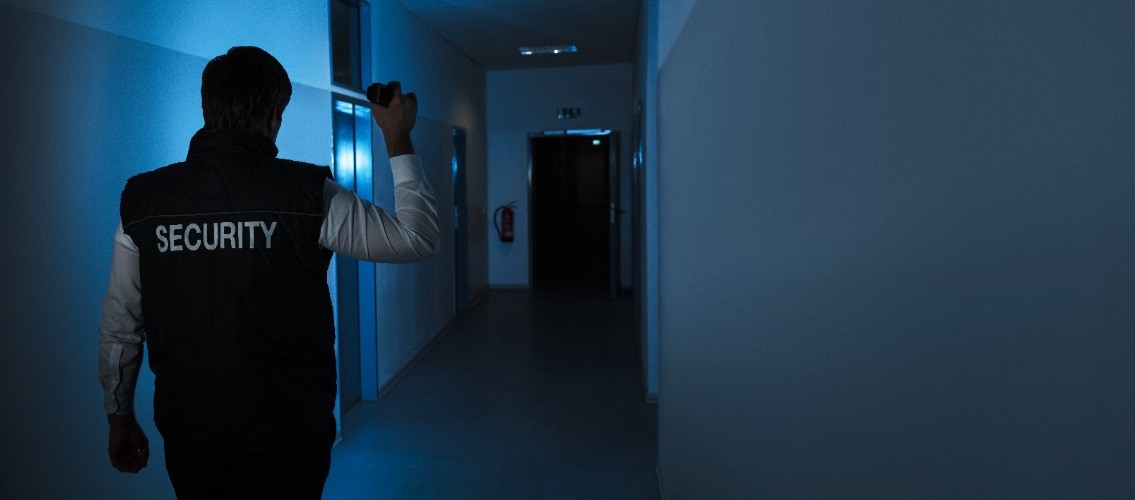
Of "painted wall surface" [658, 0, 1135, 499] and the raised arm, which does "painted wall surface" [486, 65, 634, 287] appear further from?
"painted wall surface" [658, 0, 1135, 499]

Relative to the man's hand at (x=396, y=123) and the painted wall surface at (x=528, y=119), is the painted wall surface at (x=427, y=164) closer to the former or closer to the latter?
the painted wall surface at (x=528, y=119)

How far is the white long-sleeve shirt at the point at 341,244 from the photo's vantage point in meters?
1.62

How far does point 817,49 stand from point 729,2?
1.99 ft

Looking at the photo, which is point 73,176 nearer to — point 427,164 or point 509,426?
point 509,426

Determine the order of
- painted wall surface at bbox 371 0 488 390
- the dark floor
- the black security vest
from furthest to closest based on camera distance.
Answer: painted wall surface at bbox 371 0 488 390 → the dark floor → the black security vest

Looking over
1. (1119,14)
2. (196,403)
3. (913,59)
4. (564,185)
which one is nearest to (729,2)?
(913,59)

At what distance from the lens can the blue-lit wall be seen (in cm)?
193

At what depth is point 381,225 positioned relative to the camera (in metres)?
1.63

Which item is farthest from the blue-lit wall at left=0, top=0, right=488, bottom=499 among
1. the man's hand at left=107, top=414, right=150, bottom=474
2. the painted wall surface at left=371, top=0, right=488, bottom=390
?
the painted wall surface at left=371, top=0, right=488, bottom=390

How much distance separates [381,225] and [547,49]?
6784 mm

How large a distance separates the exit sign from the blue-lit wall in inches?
258

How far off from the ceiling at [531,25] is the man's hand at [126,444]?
4471 mm

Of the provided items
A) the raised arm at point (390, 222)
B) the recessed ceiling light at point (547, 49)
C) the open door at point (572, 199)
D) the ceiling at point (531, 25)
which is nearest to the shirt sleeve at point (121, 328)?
the raised arm at point (390, 222)

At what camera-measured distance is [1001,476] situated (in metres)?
0.56
